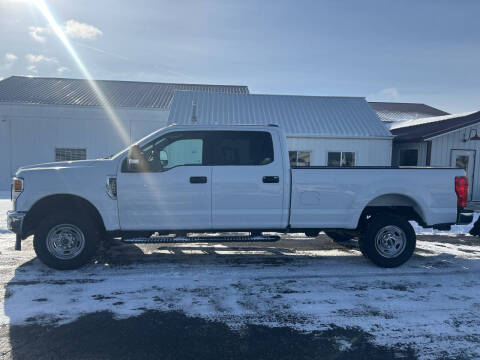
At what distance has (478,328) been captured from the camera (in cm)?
365

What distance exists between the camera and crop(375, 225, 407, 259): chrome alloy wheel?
18.7 ft

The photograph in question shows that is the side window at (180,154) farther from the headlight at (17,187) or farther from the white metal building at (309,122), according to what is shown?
the white metal building at (309,122)

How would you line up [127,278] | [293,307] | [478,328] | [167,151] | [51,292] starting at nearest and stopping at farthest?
[478,328] → [293,307] → [51,292] → [127,278] → [167,151]

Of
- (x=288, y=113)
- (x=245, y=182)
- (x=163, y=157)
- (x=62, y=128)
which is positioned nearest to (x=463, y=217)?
(x=245, y=182)

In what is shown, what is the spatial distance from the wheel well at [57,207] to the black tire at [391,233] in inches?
166

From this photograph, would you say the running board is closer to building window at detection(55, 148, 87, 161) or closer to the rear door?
the rear door

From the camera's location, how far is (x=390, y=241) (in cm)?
575

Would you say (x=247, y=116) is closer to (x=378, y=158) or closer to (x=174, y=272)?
(x=378, y=158)

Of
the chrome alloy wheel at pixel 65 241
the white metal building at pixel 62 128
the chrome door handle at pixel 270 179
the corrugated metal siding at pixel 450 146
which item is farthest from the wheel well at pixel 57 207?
the corrugated metal siding at pixel 450 146

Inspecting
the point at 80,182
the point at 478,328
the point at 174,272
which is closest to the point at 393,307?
the point at 478,328

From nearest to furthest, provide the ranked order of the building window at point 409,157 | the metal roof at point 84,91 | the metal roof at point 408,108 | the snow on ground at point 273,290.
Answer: the snow on ground at point 273,290 → the building window at point 409,157 → the metal roof at point 84,91 → the metal roof at point 408,108

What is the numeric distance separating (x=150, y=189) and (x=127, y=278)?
1.29 meters

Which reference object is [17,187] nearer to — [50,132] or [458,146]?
[50,132]

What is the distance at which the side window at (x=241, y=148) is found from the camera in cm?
544
